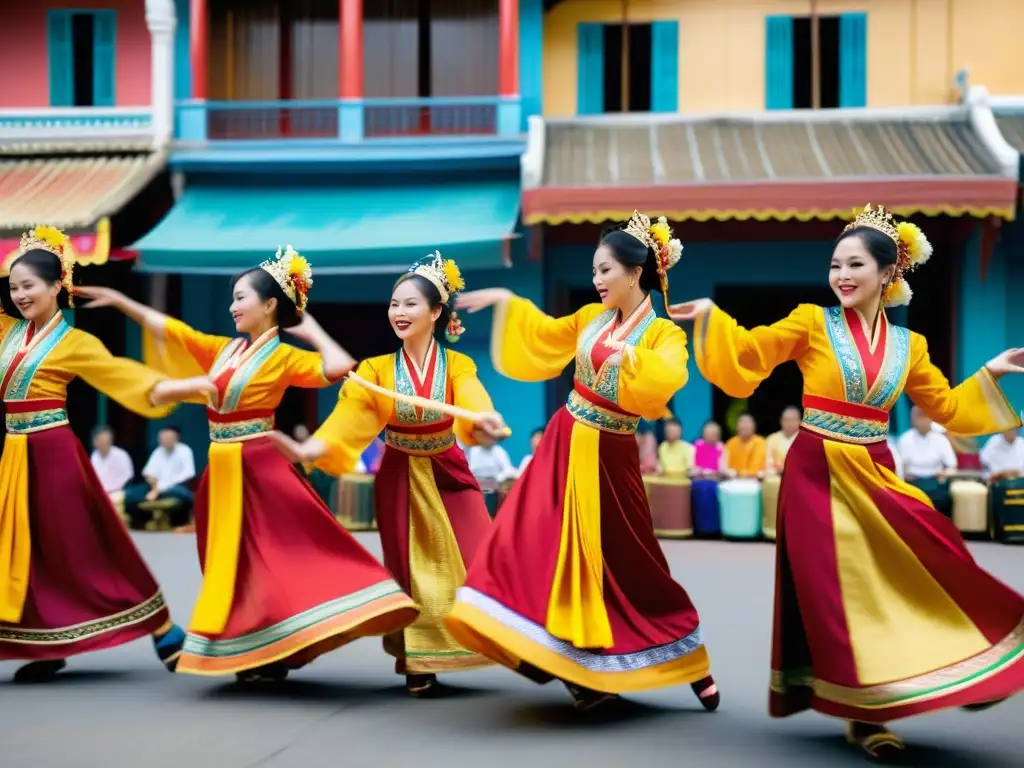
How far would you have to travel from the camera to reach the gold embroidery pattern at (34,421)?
517cm

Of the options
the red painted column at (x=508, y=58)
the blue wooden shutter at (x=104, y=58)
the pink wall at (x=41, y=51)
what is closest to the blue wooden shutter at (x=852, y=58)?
the red painted column at (x=508, y=58)

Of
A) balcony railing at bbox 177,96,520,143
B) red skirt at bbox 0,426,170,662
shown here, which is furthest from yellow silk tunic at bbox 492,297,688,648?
balcony railing at bbox 177,96,520,143

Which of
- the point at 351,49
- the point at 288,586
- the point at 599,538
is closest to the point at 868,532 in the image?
the point at 599,538

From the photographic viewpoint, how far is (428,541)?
4949mm

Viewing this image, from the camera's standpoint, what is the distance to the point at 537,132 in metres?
11.8

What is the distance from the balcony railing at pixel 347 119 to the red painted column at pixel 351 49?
17 centimetres

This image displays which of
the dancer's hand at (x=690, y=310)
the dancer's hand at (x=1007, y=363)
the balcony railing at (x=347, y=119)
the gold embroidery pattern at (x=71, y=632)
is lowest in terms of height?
the gold embroidery pattern at (x=71, y=632)

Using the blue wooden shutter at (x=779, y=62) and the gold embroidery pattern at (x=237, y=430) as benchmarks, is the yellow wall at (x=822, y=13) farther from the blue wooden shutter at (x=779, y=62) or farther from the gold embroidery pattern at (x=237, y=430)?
the gold embroidery pattern at (x=237, y=430)

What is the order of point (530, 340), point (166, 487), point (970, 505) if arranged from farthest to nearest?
point (166, 487) → point (970, 505) → point (530, 340)

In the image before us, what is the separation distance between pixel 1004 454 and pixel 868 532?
22.1 feet

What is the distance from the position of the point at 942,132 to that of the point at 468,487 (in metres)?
8.33

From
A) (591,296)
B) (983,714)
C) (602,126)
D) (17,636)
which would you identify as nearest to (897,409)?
(591,296)

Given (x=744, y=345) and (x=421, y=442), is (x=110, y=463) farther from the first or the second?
(x=744, y=345)

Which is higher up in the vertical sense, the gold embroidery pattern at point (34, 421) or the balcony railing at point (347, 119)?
the balcony railing at point (347, 119)
